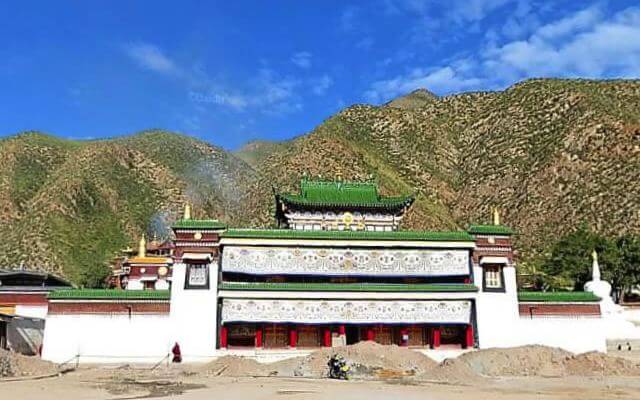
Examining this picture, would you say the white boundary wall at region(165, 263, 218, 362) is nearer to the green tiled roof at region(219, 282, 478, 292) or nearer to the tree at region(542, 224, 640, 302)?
the green tiled roof at region(219, 282, 478, 292)

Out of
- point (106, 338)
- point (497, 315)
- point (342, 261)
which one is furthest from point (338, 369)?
point (106, 338)

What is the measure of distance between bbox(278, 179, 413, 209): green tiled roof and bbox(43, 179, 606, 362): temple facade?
5.61 meters

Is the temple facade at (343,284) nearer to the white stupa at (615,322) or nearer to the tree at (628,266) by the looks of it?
the white stupa at (615,322)

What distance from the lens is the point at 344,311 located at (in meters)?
30.4

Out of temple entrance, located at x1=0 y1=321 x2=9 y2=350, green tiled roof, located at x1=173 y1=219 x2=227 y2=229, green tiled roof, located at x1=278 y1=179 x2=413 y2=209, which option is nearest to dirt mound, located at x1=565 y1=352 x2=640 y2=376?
green tiled roof, located at x1=278 y1=179 x2=413 y2=209

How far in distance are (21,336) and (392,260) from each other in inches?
785

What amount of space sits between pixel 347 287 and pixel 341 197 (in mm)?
8430

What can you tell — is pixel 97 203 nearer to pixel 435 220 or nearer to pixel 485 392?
pixel 435 220

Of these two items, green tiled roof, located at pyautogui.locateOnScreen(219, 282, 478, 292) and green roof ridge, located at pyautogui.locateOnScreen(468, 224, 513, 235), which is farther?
green roof ridge, located at pyautogui.locateOnScreen(468, 224, 513, 235)

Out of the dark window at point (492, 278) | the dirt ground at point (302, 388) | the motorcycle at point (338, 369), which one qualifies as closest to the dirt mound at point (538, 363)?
the dirt ground at point (302, 388)

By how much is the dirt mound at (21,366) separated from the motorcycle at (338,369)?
1071 centimetres

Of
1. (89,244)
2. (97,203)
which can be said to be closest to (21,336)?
(89,244)

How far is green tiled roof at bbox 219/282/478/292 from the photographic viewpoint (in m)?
29.9

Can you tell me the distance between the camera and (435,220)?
88.7 metres
